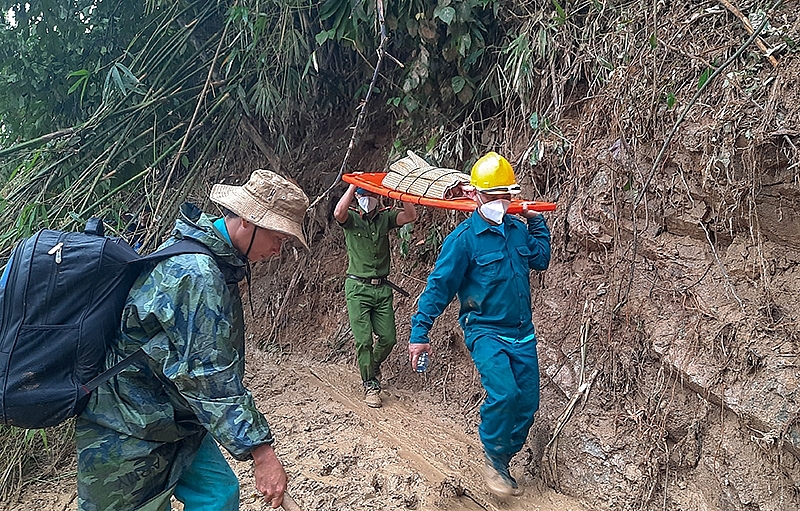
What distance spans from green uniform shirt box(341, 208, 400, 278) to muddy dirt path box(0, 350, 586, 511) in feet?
3.24

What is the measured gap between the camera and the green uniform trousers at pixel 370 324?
4727mm

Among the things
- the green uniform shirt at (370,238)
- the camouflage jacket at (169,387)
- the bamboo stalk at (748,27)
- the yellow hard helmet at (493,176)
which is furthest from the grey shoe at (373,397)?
the bamboo stalk at (748,27)

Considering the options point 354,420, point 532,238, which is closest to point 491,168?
point 532,238

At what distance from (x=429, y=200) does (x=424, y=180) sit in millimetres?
371

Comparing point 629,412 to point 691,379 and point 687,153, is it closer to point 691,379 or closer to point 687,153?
point 691,379

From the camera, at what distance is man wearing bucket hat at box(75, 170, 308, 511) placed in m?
1.93

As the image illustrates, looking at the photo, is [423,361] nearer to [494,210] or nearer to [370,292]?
[494,210]

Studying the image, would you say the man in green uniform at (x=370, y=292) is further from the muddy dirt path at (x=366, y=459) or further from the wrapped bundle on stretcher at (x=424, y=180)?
the wrapped bundle on stretcher at (x=424, y=180)

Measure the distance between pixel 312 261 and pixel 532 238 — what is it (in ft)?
11.4

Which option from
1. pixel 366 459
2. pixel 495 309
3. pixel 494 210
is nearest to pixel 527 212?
pixel 494 210

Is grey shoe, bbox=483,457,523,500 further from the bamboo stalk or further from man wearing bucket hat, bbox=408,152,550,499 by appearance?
the bamboo stalk

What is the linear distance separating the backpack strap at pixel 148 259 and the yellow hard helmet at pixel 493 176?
1.62 meters

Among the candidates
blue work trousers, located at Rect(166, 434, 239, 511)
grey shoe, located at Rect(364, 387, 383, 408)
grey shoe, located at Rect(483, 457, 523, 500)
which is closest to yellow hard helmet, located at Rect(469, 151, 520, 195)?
grey shoe, located at Rect(483, 457, 523, 500)

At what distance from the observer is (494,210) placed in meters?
3.18
